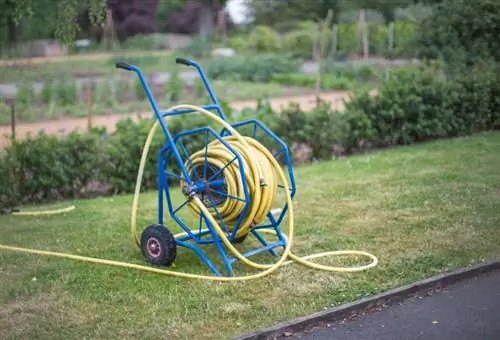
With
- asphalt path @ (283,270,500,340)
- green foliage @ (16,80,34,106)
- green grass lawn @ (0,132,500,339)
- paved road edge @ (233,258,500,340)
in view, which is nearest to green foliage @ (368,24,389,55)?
green foliage @ (16,80,34,106)

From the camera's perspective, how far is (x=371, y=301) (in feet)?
18.4

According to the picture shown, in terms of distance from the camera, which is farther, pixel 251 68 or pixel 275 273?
pixel 251 68

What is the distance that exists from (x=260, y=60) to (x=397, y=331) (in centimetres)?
2363

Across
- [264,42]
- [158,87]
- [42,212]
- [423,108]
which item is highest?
[264,42]

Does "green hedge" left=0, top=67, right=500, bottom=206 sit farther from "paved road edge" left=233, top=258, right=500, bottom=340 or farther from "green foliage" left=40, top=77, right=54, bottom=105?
"green foliage" left=40, top=77, right=54, bottom=105

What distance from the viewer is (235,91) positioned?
22.4 m

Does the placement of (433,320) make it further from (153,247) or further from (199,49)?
(199,49)

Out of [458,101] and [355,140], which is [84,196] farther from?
[458,101]

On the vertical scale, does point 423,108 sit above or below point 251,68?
below

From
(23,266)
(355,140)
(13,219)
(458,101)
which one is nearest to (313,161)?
(355,140)

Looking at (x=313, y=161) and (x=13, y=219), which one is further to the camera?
(x=313, y=161)

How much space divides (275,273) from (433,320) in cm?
146

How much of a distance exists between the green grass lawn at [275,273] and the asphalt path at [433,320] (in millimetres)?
280

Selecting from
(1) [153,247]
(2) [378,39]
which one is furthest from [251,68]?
(1) [153,247]
